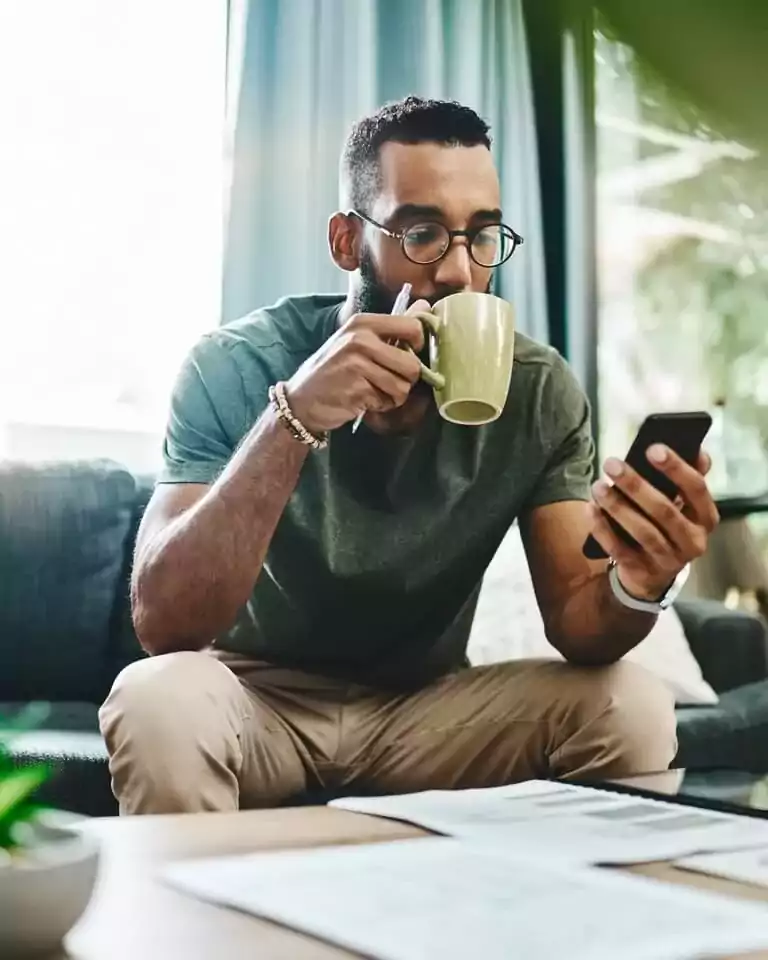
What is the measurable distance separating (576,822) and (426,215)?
2.90 feet

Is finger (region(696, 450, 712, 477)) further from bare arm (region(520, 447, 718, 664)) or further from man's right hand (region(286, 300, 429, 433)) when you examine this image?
man's right hand (region(286, 300, 429, 433))

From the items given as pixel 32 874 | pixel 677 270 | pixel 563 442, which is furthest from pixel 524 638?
pixel 32 874

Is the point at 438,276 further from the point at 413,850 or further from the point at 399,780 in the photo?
the point at 413,850

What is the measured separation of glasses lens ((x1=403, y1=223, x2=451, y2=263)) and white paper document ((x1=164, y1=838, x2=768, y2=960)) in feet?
3.03

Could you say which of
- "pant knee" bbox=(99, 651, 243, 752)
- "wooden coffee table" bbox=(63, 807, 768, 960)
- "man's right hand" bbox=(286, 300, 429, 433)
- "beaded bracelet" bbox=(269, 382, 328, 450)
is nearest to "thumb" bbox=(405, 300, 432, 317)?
"man's right hand" bbox=(286, 300, 429, 433)

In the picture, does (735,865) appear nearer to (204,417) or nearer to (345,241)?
(204,417)

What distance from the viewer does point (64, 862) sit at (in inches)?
17.4

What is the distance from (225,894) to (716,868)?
0.27 meters

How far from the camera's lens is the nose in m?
1.39

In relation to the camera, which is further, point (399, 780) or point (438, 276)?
point (438, 276)

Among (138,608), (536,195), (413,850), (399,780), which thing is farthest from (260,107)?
(413,850)

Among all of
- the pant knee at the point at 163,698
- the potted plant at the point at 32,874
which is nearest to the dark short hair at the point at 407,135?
the pant knee at the point at 163,698

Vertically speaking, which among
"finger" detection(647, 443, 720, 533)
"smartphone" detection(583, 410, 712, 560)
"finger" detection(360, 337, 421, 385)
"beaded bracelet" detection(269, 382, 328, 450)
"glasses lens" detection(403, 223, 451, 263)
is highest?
"glasses lens" detection(403, 223, 451, 263)

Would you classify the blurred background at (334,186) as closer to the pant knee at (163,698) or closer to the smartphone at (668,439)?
the pant knee at (163,698)
